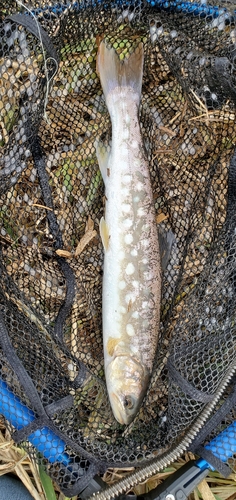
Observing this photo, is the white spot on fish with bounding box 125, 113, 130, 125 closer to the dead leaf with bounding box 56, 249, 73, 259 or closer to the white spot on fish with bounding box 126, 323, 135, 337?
the dead leaf with bounding box 56, 249, 73, 259

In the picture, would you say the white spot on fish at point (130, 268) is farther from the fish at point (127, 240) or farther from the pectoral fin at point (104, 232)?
the pectoral fin at point (104, 232)

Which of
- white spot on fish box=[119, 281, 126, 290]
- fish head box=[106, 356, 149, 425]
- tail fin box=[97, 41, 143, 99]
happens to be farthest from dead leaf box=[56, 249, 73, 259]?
tail fin box=[97, 41, 143, 99]

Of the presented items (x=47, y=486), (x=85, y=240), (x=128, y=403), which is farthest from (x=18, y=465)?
(x=85, y=240)

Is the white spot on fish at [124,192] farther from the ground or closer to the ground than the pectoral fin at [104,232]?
farther from the ground

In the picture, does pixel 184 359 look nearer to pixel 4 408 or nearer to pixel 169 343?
pixel 169 343

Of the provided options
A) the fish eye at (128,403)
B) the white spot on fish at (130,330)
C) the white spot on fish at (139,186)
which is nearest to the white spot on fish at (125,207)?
the white spot on fish at (139,186)

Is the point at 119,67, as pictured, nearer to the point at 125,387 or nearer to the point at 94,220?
the point at 94,220
